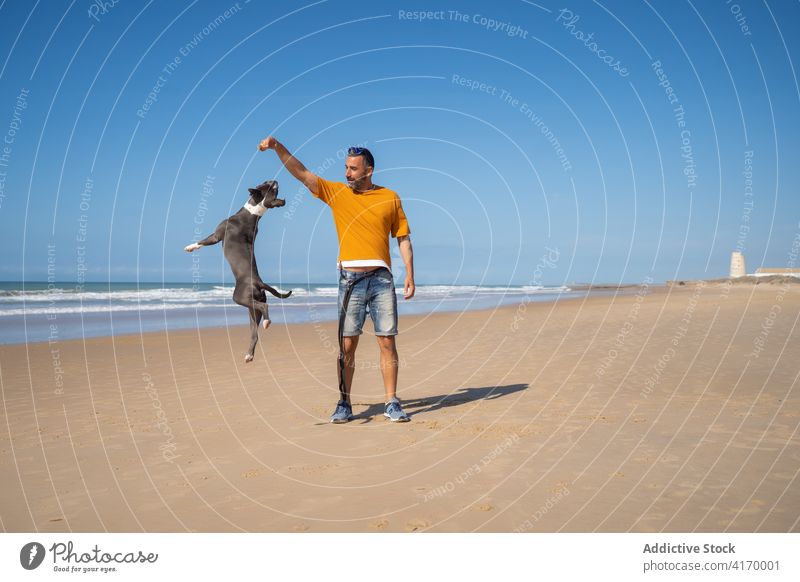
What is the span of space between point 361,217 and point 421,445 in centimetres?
295

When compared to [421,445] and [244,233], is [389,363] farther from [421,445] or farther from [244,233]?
[244,233]

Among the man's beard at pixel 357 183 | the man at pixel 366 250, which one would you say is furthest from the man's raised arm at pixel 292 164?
the man's beard at pixel 357 183

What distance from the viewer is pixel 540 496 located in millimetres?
5047

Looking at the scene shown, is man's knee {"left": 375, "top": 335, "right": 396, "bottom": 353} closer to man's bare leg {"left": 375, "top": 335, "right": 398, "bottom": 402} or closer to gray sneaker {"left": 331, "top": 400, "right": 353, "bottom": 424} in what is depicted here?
man's bare leg {"left": 375, "top": 335, "right": 398, "bottom": 402}

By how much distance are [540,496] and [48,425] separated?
22.1ft

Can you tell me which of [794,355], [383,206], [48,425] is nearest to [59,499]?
[48,425]

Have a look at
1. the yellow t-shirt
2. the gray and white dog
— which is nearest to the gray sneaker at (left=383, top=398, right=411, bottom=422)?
the yellow t-shirt

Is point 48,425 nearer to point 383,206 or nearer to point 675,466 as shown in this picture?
point 383,206

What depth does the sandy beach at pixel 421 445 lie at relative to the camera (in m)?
4.81

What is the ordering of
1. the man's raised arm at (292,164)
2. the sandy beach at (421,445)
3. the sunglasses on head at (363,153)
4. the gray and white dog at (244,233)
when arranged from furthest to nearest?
the sunglasses on head at (363,153) → the man's raised arm at (292,164) → the sandy beach at (421,445) → the gray and white dog at (244,233)

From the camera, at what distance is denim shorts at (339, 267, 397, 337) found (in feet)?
26.1
